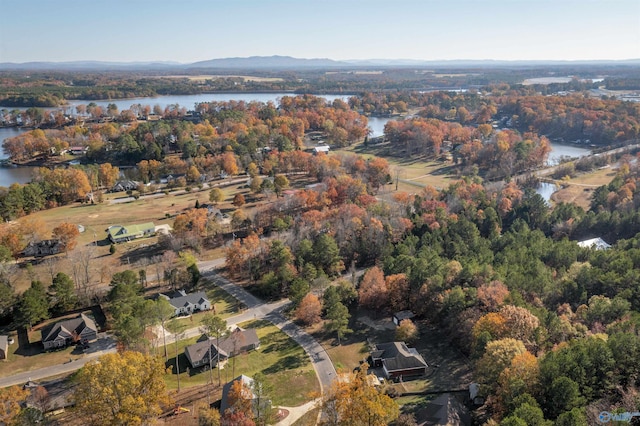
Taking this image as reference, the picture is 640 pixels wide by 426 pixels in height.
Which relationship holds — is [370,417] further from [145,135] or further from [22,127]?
[22,127]

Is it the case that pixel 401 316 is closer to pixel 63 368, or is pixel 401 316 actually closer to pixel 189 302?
pixel 189 302

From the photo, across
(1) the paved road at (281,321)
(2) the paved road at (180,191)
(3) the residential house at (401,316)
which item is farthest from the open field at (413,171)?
(3) the residential house at (401,316)

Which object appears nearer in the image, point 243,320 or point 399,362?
point 399,362

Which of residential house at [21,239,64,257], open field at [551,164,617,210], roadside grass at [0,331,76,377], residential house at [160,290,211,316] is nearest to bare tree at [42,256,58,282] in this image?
residential house at [21,239,64,257]

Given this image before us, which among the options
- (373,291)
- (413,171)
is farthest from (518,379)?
(413,171)

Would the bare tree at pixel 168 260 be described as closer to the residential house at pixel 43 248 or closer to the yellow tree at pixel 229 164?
the residential house at pixel 43 248

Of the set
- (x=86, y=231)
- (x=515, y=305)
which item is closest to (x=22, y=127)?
(x=86, y=231)

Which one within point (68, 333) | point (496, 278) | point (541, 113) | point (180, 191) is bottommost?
point (68, 333)
